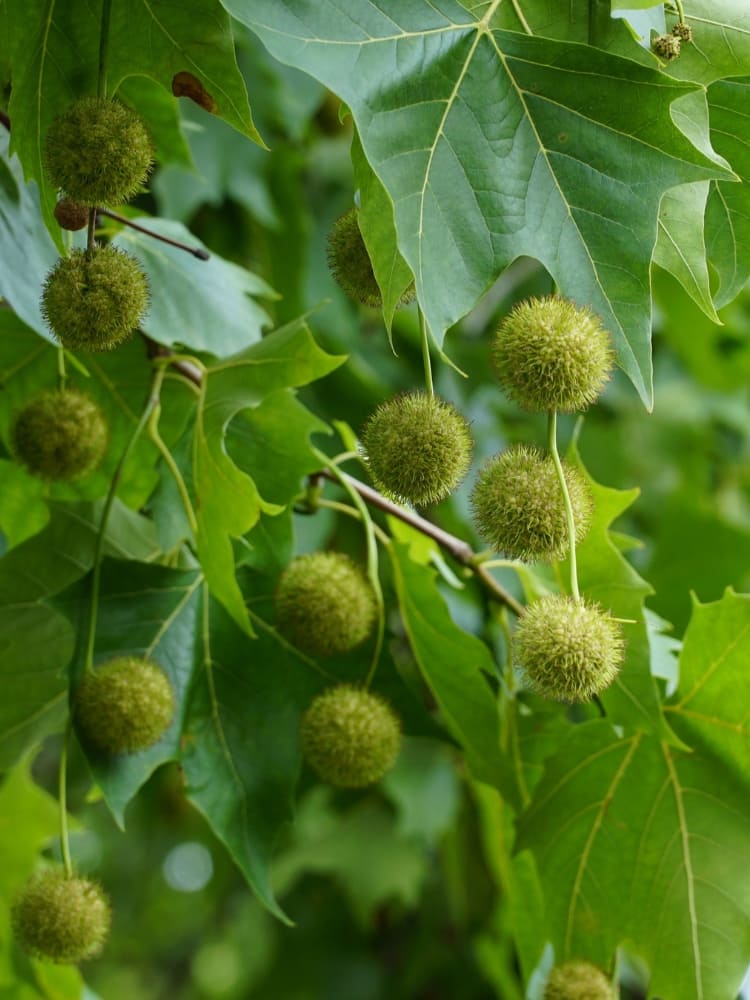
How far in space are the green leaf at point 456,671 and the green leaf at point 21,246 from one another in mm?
811

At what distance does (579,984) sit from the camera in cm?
230

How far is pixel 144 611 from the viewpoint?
2344 millimetres

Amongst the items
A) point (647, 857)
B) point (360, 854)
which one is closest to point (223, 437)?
point (647, 857)

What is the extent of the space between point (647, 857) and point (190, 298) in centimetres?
144

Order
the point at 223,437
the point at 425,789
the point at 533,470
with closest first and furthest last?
the point at 533,470 < the point at 223,437 < the point at 425,789

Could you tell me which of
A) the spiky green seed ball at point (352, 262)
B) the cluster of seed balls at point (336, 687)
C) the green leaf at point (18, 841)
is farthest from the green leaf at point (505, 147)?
the green leaf at point (18, 841)

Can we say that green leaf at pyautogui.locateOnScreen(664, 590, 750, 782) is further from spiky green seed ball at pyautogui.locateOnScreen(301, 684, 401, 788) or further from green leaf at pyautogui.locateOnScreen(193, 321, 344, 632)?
green leaf at pyautogui.locateOnScreen(193, 321, 344, 632)

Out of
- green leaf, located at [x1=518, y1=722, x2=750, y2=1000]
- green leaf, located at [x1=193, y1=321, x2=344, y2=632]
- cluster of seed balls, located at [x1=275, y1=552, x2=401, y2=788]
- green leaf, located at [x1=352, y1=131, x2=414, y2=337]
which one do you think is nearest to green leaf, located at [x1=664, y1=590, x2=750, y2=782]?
green leaf, located at [x1=518, y1=722, x2=750, y2=1000]

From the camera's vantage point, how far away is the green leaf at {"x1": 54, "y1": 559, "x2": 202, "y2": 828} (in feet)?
7.39

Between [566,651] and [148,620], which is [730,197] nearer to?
[566,651]

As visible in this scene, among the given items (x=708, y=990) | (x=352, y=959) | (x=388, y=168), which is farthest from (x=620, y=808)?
(x=352, y=959)

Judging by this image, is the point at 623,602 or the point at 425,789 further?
the point at 425,789

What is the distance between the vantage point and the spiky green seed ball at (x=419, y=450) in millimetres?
1817

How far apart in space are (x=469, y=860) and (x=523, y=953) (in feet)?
6.62
